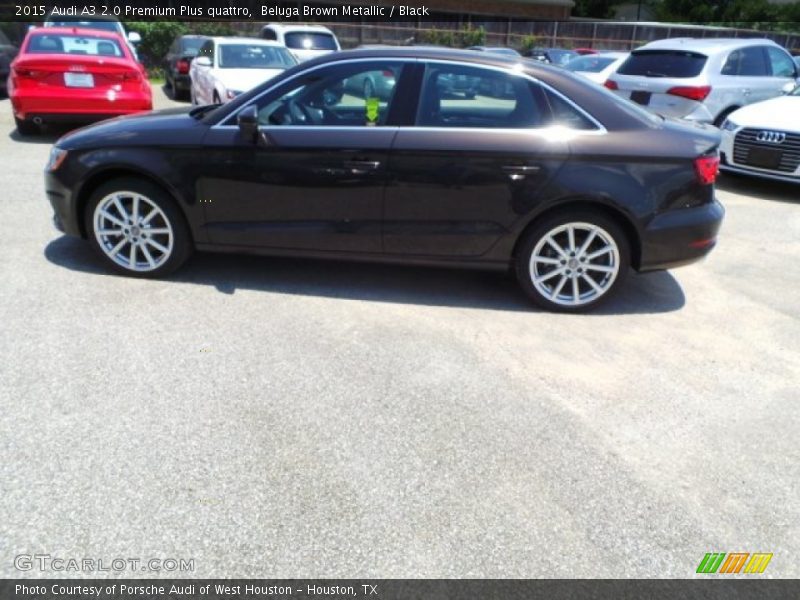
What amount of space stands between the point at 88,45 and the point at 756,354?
33.3 ft

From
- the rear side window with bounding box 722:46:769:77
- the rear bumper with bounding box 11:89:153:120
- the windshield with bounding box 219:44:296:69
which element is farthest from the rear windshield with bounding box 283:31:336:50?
the rear side window with bounding box 722:46:769:77

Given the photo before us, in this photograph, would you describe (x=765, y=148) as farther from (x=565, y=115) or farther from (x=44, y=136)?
(x=44, y=136)

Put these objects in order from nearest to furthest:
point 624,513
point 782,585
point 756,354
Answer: point 782,585
point 624,513
point 756,354

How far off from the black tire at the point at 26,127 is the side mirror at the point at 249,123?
22.0 feet

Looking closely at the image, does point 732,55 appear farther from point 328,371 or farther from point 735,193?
point 328,371

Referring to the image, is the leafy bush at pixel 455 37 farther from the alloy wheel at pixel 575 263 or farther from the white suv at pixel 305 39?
the alloy wheel at pixel 575 263

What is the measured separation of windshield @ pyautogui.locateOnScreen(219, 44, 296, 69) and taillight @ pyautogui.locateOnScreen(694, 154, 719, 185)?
8.43 metres

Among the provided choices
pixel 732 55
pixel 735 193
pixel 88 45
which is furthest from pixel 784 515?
pixel 88 45

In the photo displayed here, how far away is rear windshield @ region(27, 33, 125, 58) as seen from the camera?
9.84 metres

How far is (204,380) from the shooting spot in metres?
3.44

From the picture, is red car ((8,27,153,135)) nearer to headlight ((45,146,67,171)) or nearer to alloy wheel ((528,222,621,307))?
headlight ((45,146,67,171))

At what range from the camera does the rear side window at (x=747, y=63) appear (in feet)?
31.6

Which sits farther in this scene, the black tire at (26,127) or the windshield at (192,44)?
the windshield at (192,44)

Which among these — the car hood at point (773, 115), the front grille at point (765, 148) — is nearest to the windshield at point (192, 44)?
the car hood at point (773, 115)
